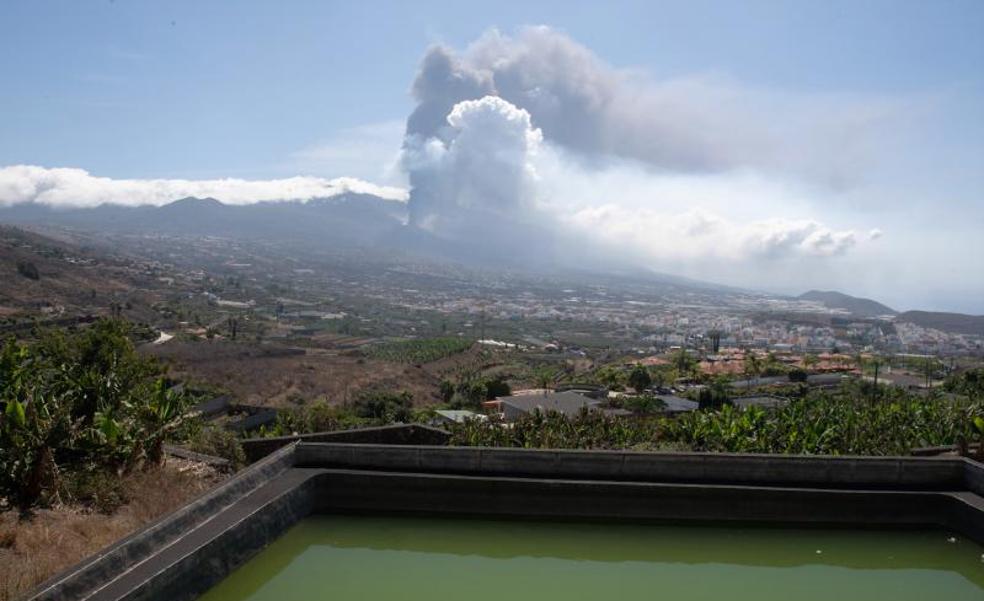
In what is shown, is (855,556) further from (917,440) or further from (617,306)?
(617,306)

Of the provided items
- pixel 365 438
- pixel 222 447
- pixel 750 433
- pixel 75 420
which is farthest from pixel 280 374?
pixel 75 420

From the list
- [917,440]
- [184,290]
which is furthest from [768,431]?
[184,290]

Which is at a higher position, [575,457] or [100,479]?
[575,457]

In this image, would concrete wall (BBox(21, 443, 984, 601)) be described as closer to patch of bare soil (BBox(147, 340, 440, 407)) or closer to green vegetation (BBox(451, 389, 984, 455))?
green vegetation (BBox(451, 389, 984, 455))

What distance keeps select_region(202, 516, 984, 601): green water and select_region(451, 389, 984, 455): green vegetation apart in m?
3.95

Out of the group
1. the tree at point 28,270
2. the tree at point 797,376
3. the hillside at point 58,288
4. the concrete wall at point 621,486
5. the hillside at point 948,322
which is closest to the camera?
the concrete wall at point 621,486

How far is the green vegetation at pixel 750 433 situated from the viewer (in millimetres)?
13227

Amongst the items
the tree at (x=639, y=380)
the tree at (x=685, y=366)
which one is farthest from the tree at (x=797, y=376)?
the tree at (x=639, y=380)

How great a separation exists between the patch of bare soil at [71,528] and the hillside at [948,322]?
174104 mm

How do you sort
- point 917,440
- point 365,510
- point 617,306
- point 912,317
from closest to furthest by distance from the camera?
point 365,510, point 917,440, point 912,317, point 617,306

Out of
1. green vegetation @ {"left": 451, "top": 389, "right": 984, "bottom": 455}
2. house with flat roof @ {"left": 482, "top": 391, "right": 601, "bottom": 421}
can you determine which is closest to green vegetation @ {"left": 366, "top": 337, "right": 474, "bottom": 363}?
house with flat roof @ {"left": 482, "top": 391, "right": 601, "bottom": 421}

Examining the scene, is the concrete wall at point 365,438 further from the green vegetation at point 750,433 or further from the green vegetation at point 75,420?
the green vegetation at point 750,433

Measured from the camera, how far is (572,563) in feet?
23.4

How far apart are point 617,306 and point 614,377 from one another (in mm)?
143003
